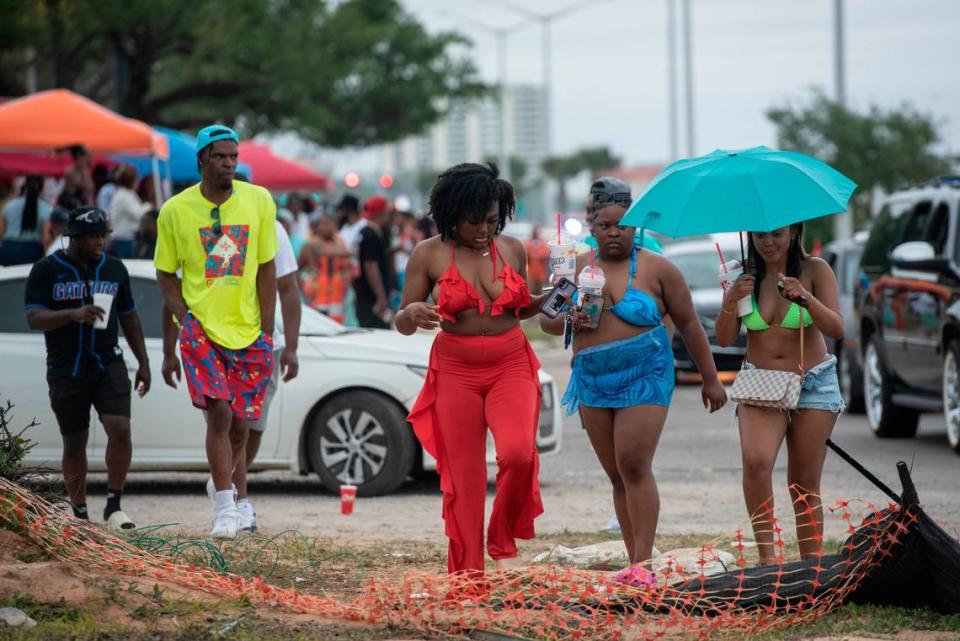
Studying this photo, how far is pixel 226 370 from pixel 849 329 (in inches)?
363

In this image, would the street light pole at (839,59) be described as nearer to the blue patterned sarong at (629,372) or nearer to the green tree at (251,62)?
the green tree at (251,62)

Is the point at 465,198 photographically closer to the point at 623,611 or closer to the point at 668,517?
the point at 623,611

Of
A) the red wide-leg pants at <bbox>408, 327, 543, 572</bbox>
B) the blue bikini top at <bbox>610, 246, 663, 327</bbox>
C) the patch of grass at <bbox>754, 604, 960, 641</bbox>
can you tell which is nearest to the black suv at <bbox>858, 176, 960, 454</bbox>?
the blue bikini top at <bbox>610, 246, 663, 327</bbox>

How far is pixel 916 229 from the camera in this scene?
13164mm

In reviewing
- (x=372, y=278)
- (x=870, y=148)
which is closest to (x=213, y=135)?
(x=372, y=278)

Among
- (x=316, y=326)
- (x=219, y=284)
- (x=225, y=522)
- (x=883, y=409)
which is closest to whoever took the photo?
(x=219, y=284)

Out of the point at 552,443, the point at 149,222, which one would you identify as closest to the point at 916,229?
the point at 552,443

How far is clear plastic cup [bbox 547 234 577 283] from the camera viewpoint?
653cm

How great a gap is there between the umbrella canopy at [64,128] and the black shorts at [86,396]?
6.63 m

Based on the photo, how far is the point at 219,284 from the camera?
26.5 ft

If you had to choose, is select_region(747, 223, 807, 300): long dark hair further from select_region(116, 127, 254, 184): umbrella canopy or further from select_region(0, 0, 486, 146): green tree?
select_region(0, 0, 486, 146): green tree

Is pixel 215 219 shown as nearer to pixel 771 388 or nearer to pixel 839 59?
pixel 771 388

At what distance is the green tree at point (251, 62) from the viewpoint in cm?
2628

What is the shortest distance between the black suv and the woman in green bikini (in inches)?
199
